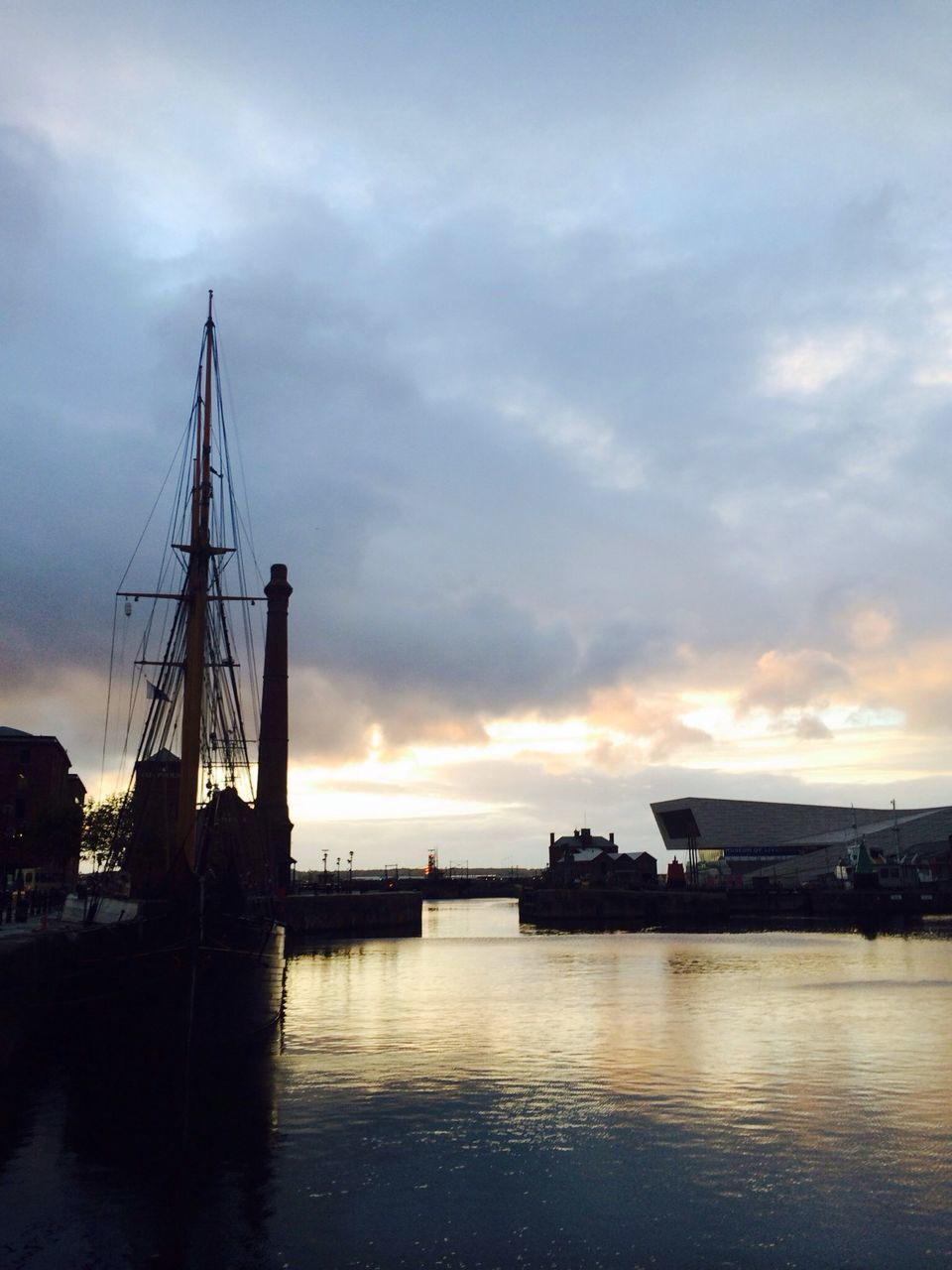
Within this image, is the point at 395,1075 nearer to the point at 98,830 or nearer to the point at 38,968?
the point at 38,968

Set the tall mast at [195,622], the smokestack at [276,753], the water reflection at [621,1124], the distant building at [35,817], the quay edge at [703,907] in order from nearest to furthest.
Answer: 1. the water reflection at [621,1124]
2. the tall mast at [195,622]
3. the distant building at [35,817]
4. the smokestack at [276,753]
5. the quay edge at [703,907]

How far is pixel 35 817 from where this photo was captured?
100375mm

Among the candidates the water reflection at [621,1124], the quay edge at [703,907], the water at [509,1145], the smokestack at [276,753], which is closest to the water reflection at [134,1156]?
the water at [509,1145]

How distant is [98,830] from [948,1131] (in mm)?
92184

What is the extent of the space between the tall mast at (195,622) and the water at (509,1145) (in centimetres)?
1109

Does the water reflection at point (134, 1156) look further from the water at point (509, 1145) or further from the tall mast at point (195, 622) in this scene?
the tall mast at point (195, 622)

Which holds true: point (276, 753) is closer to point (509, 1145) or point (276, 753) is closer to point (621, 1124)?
point (621, 1124)

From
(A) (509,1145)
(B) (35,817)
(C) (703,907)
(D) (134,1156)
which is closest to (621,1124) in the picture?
(A) (509,1145)

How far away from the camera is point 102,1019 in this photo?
41.3 meters

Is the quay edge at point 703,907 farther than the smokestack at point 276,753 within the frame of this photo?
Yes

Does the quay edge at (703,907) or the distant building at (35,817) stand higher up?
the distant building at (35,817)

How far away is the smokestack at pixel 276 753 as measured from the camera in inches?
4245

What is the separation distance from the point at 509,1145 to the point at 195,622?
2984 centimetres

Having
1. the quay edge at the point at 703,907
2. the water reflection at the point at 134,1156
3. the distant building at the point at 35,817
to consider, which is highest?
the distant building at the point at 35,817
